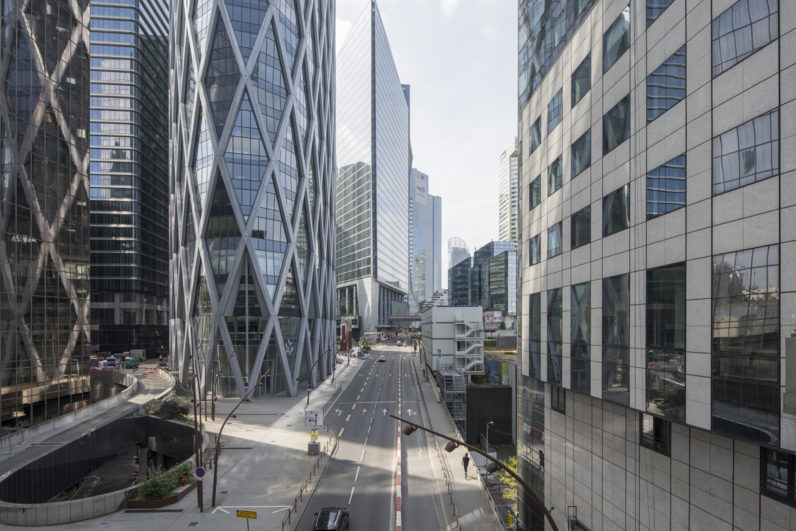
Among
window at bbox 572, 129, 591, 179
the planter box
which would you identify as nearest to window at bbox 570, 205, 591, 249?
window at bbox 572, 129, 591, 179

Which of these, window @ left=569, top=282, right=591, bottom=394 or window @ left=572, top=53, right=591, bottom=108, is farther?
window @ left=572, top=53, right=591, bottom=108

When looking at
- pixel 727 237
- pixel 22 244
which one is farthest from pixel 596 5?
pixel 22 244

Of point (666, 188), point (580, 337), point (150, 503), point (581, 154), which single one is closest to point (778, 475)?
point (666, 188)

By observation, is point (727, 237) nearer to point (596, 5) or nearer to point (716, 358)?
point (716, 358)

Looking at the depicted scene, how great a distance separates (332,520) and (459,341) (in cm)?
Result: 3733

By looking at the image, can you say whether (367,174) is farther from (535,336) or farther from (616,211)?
(616,211)

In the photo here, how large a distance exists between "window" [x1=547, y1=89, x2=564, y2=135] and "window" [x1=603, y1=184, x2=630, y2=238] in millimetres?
6637

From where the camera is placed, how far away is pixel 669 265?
13453mm

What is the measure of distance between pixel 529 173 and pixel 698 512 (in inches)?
738

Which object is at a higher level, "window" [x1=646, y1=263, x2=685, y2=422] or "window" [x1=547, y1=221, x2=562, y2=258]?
"window" [x1=547, y1=221, x2=562, y2=258]

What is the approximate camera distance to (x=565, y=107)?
21.4m

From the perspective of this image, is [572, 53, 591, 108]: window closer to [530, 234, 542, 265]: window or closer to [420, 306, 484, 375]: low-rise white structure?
[530, 234, 542, 265]: window

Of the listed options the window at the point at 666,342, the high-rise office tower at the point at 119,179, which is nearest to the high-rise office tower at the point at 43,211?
the window at the point at 666,342

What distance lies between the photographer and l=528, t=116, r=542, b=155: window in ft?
82.1
